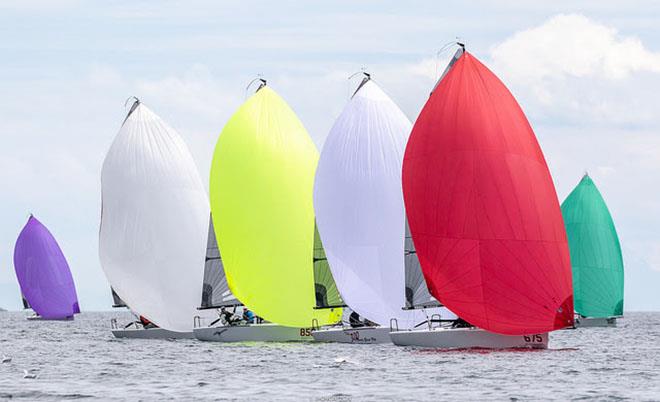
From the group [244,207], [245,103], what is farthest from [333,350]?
[245,103]

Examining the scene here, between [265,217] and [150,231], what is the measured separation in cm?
637

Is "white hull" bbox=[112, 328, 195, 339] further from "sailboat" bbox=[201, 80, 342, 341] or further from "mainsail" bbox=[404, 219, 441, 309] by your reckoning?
"mainsail" bbox=[404, 219, 441, 309]

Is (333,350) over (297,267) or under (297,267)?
under

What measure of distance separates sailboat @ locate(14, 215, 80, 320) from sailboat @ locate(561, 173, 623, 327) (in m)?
35.5

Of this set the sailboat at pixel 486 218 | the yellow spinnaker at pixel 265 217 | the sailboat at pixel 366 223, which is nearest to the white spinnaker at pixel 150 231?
the yellow spinnaker at pixel 265 217

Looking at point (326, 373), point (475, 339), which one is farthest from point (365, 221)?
point (326, 373)

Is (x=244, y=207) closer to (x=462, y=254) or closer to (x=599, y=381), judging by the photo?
(x=462, y=254)

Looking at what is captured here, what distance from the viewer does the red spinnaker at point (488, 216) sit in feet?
134

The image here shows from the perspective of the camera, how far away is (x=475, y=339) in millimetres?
42156

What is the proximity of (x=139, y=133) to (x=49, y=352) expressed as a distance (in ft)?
31.0

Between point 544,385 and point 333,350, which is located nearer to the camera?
point 544,385

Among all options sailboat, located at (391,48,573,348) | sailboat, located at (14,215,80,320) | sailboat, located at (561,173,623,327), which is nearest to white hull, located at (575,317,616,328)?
sailboat, located at (561,173,623,327)

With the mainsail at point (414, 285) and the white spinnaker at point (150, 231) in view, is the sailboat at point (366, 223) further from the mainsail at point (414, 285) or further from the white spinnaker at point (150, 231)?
the white spinnaker at point (150, 231)

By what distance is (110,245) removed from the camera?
55438 mm
